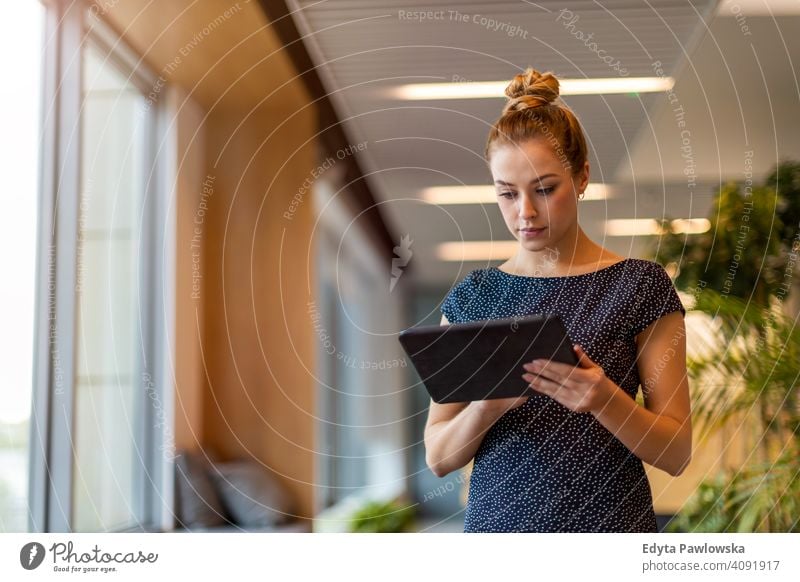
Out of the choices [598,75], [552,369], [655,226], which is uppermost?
[598,75]

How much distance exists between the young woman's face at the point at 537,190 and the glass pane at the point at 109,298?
732 millimetres

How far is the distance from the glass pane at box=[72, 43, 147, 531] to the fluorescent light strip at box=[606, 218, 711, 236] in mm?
838

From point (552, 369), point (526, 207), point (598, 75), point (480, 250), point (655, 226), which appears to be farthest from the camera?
point (480, 250)

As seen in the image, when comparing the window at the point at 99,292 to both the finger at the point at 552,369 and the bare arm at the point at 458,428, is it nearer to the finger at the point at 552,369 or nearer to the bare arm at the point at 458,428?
the bare arm at the point at 458,428

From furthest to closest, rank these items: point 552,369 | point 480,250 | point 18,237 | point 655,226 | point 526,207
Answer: point 480,250, point 655,226, point 18,237, point 526,207, point 552,369

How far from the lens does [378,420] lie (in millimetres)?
2199

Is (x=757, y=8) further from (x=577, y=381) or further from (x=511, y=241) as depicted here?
(x=577, y=381)

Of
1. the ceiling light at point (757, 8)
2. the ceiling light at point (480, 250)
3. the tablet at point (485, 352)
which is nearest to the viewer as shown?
the tablet at point (485, 352)

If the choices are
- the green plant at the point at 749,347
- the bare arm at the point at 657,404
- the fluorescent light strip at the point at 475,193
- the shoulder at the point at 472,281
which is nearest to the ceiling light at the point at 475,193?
the fluorescent light strip at the point at 475,193

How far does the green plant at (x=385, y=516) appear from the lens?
1418 mm

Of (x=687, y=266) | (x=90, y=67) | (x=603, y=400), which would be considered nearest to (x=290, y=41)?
(x=90, y=67)

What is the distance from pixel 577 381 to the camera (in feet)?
2.63

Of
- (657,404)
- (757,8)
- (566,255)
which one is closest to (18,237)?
(566,255)

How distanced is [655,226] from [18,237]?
3.29 ft
